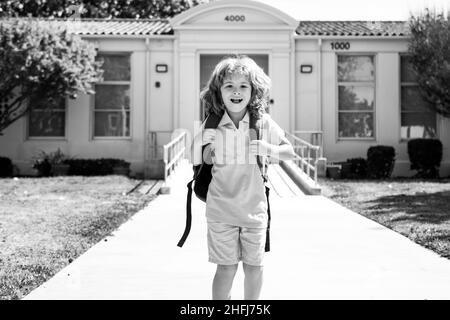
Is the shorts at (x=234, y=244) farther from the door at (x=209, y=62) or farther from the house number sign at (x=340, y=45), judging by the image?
the house number sign at (x=340, y=45)

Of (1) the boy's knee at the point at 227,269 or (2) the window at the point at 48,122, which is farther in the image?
(2) the window at the point at 48,122

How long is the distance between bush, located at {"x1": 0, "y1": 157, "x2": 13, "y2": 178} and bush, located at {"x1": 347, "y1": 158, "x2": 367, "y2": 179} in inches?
342

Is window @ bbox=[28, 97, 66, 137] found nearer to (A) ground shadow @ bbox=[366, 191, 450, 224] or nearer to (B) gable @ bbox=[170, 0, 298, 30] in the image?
(B) gable @ bbox=[170, 0, 298, 30]

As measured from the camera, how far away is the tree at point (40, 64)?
49.0 ft

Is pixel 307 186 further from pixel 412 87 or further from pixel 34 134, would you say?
pixel 34 134

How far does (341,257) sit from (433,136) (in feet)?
40.4

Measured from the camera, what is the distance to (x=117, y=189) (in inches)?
505

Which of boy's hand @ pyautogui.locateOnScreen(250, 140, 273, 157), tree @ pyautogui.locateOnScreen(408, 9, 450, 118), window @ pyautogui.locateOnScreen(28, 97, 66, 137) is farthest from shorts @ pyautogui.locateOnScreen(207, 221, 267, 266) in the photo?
window @ pyautogui.locateOnScreen(28, 97, 66, 137)

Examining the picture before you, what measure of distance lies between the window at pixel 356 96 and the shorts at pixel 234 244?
14.2 meters

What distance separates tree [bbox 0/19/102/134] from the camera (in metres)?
14.9

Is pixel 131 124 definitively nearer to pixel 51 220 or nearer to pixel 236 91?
pixel 51 220

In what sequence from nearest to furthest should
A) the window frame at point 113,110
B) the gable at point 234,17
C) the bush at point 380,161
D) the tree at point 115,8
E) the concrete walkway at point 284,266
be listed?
the concrete walkway at point 284,266 → the bush at point 380,161 → the gable at point 234,17 → the window frame at point 113,110 → the tree at point 115,8

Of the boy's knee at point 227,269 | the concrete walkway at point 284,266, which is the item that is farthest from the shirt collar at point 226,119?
the concrete walkway at point 284,266

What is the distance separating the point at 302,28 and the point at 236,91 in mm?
14326
